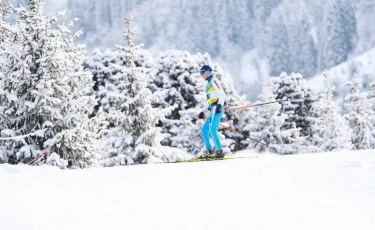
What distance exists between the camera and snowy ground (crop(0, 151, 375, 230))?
382cm

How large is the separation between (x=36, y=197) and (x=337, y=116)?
39187 mm

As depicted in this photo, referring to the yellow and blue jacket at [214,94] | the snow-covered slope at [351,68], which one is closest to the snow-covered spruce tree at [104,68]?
the yellow and blue jacket at [214,94]

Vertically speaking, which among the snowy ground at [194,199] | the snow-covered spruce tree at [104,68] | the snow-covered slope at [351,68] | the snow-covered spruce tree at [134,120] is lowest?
the snowy ground at [194,199]

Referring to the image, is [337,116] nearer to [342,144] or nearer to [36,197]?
[342,144]

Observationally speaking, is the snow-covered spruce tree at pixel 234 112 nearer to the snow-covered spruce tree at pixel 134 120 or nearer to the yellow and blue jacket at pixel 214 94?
the snow-covered spruce tree at pixel 134 120

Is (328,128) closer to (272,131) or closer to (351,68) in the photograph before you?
(272,131)

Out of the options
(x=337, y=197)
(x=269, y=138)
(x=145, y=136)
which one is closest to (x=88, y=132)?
(x=145, y=136)

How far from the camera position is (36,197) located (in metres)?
5.15

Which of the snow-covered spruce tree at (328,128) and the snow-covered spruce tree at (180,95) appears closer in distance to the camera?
the snow-covered spruce tree at (180,95)

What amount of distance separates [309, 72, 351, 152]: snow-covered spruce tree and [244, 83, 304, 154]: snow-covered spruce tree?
85.4 inches

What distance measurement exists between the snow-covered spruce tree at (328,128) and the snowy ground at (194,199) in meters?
34.7

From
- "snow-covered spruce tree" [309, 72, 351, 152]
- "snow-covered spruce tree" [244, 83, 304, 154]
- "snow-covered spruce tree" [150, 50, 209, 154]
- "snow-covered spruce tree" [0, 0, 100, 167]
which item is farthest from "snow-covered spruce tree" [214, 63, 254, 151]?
"snow-covered spruce tree" [0, 0, 100, 167]

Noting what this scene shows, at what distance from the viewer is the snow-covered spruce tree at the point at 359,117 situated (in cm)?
4088

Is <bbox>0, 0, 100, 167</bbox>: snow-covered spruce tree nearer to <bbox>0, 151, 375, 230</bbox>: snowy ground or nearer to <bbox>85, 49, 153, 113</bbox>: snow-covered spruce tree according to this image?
<bbox>0, 151, 375, 230</bbox>: snowy ground
